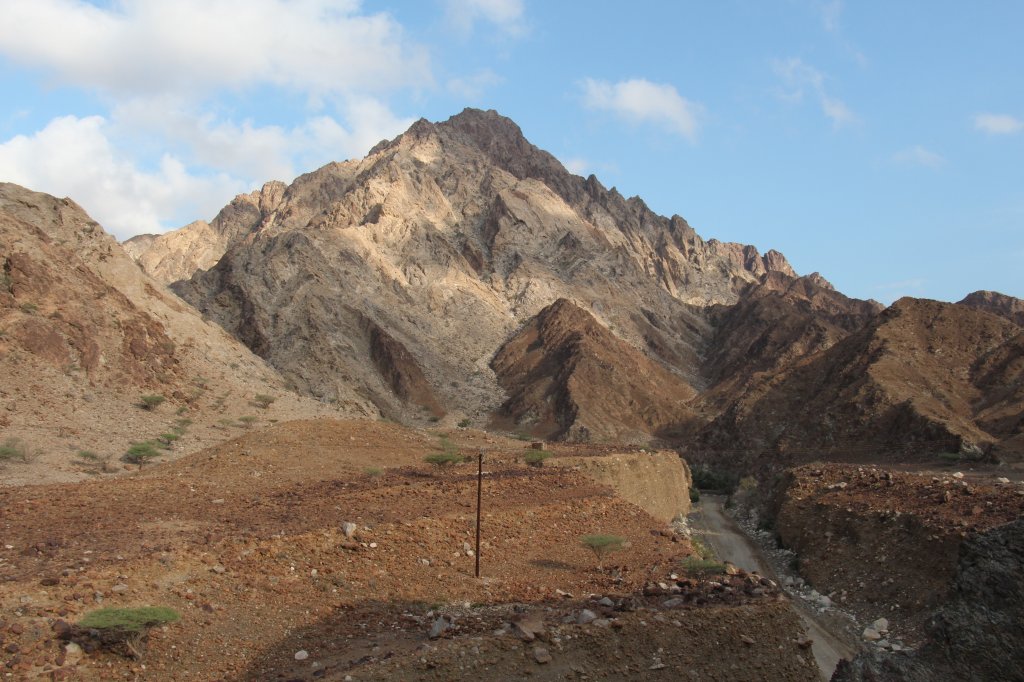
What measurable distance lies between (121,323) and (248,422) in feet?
27.8

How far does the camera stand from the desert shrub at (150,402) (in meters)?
29.9

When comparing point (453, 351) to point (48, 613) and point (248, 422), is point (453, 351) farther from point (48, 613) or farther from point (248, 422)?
point (48, 613)

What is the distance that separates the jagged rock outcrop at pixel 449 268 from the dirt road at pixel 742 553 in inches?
1277

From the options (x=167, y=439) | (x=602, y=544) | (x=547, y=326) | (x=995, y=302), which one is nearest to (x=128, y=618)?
(x=602, y=544)

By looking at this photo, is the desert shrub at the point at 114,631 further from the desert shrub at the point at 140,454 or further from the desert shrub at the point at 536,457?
the desert shrub at the point at 536,457

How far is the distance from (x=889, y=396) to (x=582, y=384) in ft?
102

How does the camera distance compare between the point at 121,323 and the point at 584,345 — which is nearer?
the point at 121,323

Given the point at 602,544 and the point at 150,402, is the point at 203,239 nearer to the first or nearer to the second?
the point at 150,402

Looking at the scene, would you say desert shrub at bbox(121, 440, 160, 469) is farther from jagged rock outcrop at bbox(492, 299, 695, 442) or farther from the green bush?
jagged rock outcrop at bbox(492, 299, 695, 442)

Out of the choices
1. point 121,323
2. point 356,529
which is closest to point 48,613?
point 356,529

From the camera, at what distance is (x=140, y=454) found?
23.9m

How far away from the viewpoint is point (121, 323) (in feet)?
112

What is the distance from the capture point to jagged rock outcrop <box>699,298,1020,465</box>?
44438 mm

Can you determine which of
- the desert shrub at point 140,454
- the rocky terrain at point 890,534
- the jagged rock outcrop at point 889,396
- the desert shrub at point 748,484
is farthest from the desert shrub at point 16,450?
the jagged rock outcrop at point 889,396
